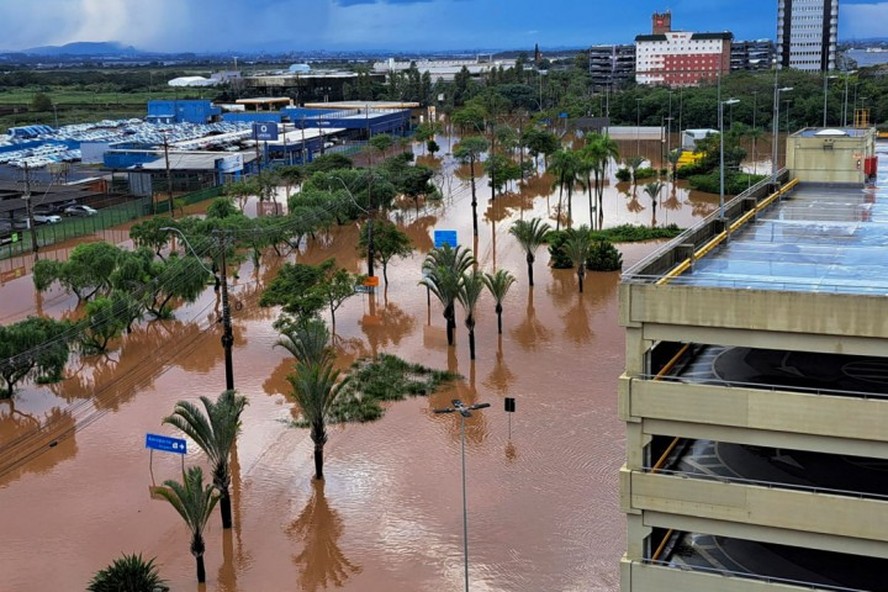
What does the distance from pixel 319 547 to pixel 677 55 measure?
167 m

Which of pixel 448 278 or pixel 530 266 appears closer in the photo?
pixel 448 278

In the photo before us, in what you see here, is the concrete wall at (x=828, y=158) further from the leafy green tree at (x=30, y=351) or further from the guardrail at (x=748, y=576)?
the leafy green tree at (x=30, y=351)

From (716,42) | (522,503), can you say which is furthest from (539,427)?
(716,42)

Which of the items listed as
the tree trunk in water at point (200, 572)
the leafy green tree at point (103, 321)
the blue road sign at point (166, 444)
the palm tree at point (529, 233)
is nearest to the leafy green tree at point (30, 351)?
the leafy green tree at point (103, 321)

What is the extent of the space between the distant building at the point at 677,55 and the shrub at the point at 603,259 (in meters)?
133

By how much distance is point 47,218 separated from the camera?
2660 inches

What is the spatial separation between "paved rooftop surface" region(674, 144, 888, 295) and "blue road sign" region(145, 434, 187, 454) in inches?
559

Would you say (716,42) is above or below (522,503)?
above

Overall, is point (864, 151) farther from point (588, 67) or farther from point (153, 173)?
point (588, 67)

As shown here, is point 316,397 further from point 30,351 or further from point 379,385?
point 30,351

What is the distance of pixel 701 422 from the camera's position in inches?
651

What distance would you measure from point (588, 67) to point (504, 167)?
129 meters

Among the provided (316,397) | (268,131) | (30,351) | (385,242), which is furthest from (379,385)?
(268,131)

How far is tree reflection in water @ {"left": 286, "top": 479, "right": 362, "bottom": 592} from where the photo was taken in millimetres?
23031
